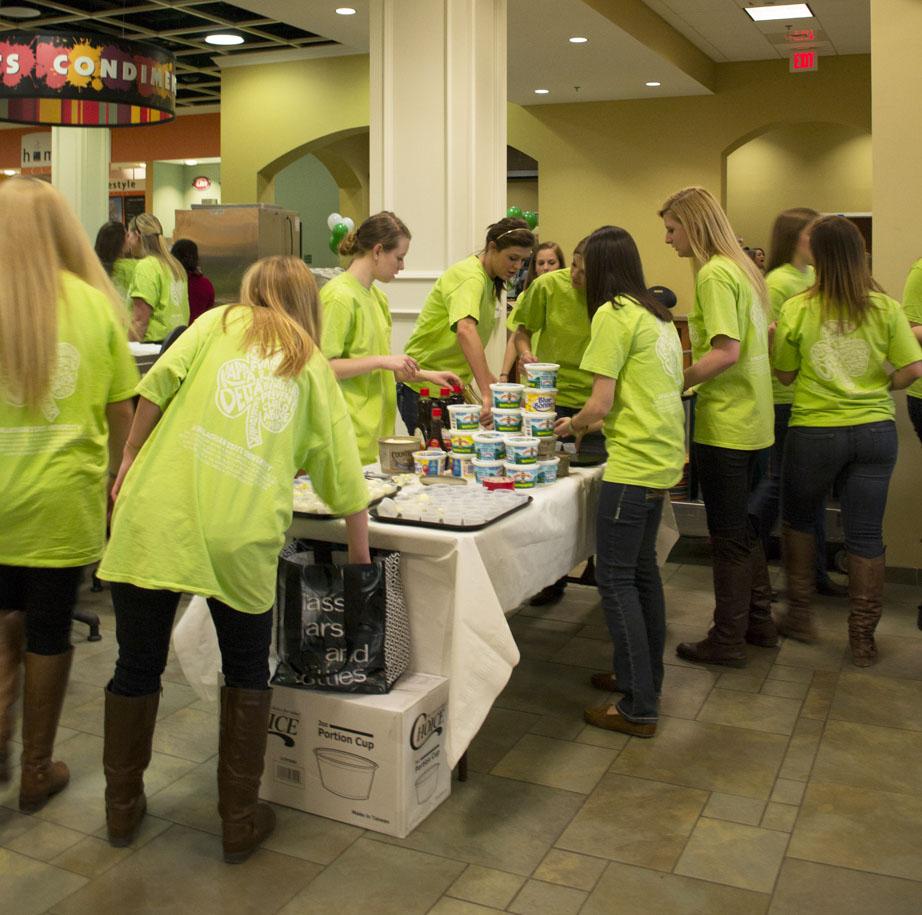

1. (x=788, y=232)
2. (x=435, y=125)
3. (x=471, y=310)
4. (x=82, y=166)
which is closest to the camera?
(x=471, y=310)

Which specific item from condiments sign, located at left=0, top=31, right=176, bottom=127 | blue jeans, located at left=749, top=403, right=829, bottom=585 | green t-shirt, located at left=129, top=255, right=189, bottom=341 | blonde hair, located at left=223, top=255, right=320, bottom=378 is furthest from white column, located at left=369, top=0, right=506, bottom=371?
blonde hair, located at left=223, top=255, right=320, bottom=378

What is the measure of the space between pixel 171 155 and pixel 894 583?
40.2 feet

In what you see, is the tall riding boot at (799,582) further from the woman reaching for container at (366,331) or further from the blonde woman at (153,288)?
the blonde woman at (153,288)

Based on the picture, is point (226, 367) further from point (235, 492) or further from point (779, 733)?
point (779, 733)

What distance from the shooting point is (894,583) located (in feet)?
17.1

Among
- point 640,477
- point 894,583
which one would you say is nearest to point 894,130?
point 894,583

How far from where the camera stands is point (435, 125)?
5723 mm

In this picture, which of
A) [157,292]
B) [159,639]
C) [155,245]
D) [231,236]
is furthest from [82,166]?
A: [159,639]

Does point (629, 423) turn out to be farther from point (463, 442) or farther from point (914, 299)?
point (914, 299)

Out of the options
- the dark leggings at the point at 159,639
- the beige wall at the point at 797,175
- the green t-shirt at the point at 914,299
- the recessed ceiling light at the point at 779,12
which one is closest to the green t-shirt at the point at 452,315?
the dark leggings at the point at 159,639

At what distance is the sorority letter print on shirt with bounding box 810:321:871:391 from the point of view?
405 centimetres

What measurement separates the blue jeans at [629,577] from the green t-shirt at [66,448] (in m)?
1.42

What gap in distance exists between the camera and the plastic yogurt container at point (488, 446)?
11.1 ft

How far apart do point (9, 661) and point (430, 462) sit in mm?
1302
